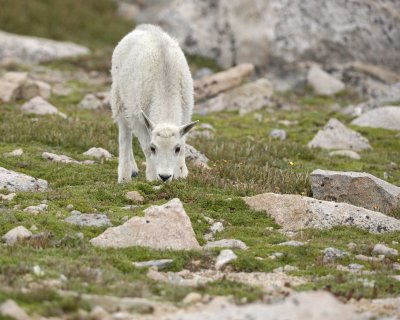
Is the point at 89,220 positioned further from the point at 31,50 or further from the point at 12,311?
the point at 31,50

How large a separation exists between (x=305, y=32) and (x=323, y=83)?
3026 mm

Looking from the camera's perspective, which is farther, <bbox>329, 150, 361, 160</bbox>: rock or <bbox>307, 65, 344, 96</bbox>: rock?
<bbox>307, 65, 344, 96</bbox>: rock

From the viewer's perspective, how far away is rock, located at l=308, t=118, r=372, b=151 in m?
21.0

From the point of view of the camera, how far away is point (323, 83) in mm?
31141

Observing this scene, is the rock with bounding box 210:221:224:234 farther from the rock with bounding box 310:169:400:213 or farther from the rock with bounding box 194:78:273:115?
the rock with bounding box 194:78:273:115

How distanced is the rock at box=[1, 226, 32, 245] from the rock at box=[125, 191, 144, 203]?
273 centimetres

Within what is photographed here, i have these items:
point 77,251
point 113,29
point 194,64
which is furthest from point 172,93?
point 113,29

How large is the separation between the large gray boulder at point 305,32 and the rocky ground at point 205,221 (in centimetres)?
863

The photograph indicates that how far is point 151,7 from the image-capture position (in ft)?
156

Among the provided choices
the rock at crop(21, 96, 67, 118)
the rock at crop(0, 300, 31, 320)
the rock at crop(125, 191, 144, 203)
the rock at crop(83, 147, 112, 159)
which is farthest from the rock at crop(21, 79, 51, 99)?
the rock at crop(0, 300, 31, 320)

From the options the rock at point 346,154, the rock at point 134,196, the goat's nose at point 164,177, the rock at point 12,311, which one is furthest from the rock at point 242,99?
the rock at point 12,311

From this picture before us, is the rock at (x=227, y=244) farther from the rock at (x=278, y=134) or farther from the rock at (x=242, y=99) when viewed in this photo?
the rock at (x=242, y=99)

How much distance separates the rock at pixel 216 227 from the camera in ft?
38.6

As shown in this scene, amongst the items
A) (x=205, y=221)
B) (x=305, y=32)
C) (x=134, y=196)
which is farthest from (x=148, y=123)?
(x=305, y=32)
